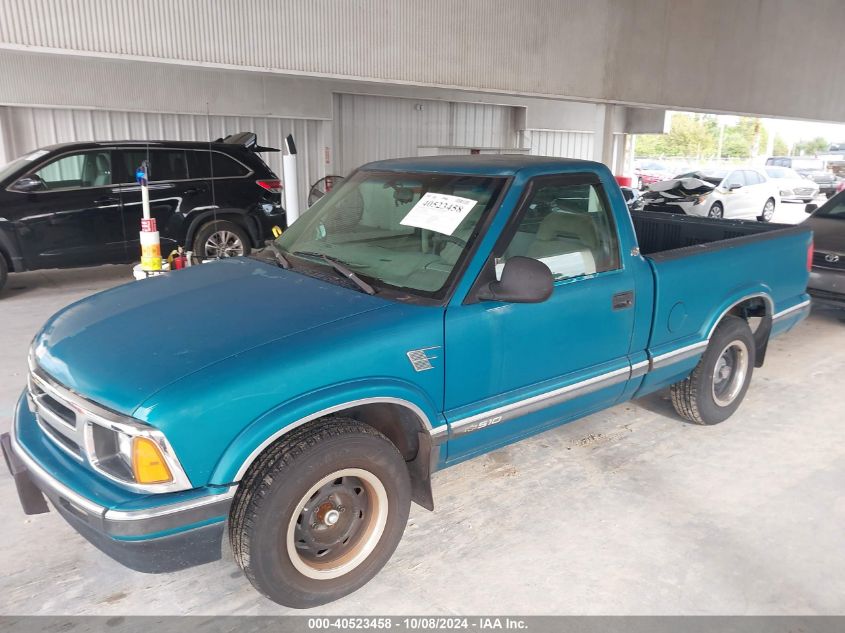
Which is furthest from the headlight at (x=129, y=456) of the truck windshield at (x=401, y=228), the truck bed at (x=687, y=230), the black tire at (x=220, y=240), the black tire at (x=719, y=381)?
the black tire at (x=220, y=240)

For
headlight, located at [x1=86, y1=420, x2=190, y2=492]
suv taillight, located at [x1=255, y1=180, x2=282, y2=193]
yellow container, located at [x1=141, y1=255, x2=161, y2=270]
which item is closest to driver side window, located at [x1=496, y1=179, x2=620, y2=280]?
headlight, located at [x1=86, y1=420, x2=190, y2=492]

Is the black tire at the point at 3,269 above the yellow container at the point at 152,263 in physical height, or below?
below

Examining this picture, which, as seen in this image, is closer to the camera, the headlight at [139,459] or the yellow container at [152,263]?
the headlight at [139,459]

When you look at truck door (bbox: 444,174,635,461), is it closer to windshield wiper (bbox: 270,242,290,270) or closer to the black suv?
windshield wiper (bbox: 270,242,290,270)

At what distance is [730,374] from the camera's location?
4656 mm

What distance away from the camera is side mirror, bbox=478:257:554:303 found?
279 centimetres

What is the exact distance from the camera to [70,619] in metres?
2.66

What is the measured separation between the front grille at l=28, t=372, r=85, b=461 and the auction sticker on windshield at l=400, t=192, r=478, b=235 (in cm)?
169

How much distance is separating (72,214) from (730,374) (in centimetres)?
736

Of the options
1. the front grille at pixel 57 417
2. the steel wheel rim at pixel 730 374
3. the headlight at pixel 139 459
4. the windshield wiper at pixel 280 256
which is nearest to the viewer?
the headlight at pixel 139 459

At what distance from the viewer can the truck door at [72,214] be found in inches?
307

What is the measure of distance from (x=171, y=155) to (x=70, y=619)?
23.2ft

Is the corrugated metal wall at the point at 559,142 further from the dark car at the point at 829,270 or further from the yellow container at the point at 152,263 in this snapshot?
the yellow container at the point at 152,263

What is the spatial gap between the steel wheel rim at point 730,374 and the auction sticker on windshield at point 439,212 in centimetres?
244
